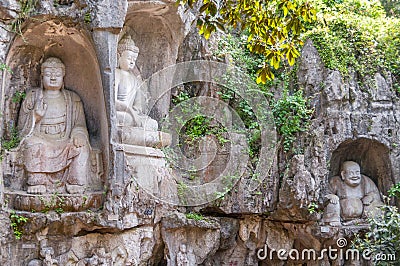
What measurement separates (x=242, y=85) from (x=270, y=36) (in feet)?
13.0

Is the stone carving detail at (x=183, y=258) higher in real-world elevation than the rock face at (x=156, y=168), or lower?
lower

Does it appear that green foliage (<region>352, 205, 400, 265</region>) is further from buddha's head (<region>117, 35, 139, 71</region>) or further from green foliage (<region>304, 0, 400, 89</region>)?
buddha's head (<region>117, 35, 139, 71</region>)

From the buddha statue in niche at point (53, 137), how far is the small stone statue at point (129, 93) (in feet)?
1.86

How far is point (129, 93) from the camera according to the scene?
8.59 metres

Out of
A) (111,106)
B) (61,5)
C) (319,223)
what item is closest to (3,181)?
(111,106)

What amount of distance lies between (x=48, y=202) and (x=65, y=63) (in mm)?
2161

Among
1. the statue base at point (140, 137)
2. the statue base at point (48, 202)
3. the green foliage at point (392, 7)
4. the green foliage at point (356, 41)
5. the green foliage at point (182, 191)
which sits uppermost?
the green foliage at point (392, 7)

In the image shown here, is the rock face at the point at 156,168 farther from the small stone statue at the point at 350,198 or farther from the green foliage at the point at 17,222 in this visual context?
the small stone statue at the point at 350,198

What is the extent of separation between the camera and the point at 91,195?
7.74 m

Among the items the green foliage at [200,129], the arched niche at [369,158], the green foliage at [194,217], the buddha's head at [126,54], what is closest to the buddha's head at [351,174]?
the arched niche at [369,158]

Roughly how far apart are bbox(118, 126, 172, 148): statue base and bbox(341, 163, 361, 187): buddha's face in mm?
3044

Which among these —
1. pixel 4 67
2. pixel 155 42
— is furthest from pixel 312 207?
pixel 4 67

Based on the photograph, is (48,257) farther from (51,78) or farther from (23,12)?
(23,12)

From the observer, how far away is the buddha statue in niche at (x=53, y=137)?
25.5 ft
